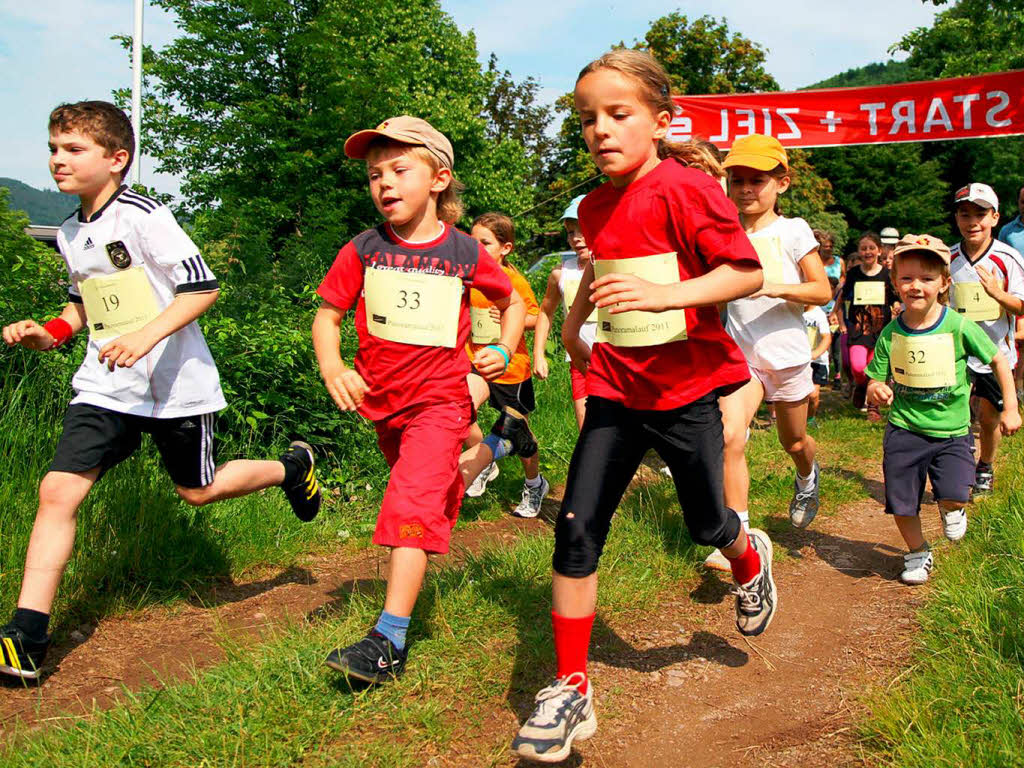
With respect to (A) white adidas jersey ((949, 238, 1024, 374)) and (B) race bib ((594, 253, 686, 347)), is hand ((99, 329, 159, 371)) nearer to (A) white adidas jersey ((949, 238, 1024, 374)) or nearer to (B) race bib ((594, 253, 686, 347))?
(B) race bib ((594, 253, 686, 347))

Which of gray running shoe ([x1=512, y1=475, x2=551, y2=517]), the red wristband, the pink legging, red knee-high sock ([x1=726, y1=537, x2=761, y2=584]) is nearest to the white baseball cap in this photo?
the pink legging

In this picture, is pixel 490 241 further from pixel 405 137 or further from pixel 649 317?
pixel 649 317

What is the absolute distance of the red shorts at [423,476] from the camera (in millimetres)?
3217

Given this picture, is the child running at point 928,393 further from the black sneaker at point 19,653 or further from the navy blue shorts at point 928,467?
the black sneaker at point 19,653

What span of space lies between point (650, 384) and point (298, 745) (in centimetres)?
152

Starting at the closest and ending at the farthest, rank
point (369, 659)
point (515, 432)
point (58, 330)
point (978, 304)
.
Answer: point (369, 659) → point (58, 330) → point (515, 432) → point (978, 304)

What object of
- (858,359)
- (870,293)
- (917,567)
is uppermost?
(870,293)

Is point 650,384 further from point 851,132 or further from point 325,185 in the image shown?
point 325,185

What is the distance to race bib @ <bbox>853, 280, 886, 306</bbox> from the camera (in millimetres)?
10023

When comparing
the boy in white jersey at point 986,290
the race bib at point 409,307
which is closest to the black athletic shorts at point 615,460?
the race bib at point 409,307

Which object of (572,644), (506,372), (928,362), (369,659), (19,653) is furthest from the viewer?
(506,372)

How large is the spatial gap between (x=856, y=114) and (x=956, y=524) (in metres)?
7.77

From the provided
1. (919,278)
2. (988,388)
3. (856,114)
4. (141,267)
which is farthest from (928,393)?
(856,114)

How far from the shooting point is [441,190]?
3.73 metres
